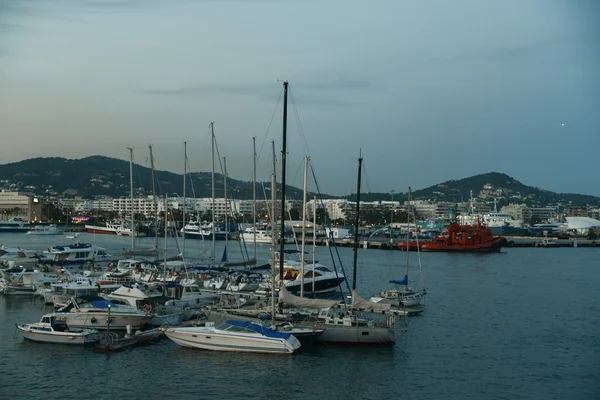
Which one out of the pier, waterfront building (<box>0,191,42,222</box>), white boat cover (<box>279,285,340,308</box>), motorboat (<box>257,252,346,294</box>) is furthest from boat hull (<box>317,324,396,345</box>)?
waterfront building (<box>0,191,42,222</box>)

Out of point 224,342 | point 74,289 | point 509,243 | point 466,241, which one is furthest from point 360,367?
point 509,243

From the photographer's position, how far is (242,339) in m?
17.6

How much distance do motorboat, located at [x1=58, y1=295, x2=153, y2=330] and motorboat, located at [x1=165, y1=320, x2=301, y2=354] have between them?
2.72 metres

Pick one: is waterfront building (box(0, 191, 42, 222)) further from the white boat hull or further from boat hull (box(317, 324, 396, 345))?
boat hull (box(317, 324, 396, 345))

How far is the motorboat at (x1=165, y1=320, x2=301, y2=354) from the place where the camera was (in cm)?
1750

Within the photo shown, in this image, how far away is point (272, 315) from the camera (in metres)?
19.0

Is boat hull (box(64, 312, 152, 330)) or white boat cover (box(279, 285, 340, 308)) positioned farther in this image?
white boat cover (box(279, 285, 340, 308))

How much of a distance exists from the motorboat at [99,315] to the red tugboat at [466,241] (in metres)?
47.8

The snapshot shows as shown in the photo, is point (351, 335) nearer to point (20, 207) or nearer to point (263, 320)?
point (263, 320)

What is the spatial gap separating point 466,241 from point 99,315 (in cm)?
4992

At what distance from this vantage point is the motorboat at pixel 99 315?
65.3 feet

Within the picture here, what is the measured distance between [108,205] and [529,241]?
133 m

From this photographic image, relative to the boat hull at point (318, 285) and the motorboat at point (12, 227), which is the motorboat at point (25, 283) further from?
the motorboat at point (12, 227)

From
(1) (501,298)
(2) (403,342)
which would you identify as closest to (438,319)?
(2) (403,342)
